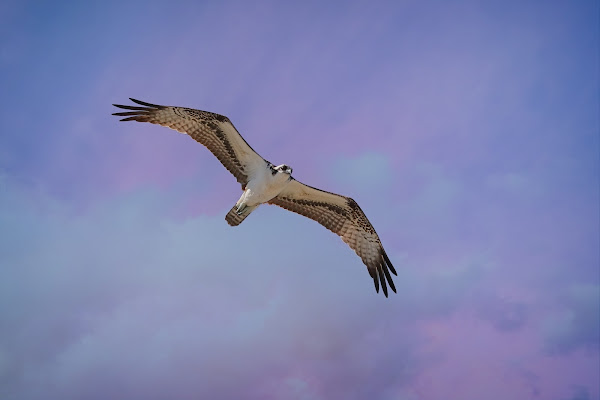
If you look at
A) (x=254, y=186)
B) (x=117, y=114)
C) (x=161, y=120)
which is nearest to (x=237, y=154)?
(x=254, y=186)

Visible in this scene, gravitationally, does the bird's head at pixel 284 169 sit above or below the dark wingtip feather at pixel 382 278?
above

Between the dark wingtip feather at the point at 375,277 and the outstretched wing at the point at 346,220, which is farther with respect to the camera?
the dark wingtip feather at the point at 375,277

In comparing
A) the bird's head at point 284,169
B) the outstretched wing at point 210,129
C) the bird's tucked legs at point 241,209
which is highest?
the outstretched wing at point 210,129

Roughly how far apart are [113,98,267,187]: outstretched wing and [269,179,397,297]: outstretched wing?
1.38 meters

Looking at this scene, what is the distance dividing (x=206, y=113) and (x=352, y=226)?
5.06 m

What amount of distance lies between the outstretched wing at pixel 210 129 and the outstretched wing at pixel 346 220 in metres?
1.38

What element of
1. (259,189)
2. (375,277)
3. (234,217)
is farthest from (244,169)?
(375,277)

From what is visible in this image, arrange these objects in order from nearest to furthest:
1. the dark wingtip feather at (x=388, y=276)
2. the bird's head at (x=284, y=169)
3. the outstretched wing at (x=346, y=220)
Result: the bird's head at (x=284, y=169) < the outstretched wing at (x=346, y=220) < the dark wingtip feather at (x=388, y=276)

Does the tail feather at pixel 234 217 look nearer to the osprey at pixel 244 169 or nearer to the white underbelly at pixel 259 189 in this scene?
the osprey at pixel 244 169

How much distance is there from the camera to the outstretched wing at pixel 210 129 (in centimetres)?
1462

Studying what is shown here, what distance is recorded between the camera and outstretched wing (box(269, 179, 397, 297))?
16.0 metres

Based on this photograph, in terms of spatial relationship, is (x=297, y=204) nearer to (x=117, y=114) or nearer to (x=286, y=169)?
(x=286, y=169)

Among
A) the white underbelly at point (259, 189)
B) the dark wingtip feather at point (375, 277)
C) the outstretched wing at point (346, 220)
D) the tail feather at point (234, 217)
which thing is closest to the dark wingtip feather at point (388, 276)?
the outstretched wing at point (346, 220)

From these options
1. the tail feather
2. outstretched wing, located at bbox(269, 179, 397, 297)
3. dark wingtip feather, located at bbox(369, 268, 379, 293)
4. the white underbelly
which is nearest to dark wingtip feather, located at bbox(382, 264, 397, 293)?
outstretched wing, located at bbox(269, 179, 397, 297)
